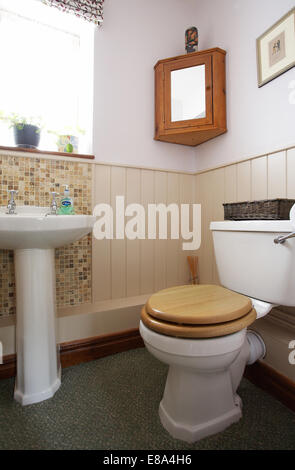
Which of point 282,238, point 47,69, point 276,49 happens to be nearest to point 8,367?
point 282,238

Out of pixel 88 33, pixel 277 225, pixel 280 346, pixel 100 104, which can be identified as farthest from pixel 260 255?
pixel 88 33

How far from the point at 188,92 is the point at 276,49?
20.5 inches

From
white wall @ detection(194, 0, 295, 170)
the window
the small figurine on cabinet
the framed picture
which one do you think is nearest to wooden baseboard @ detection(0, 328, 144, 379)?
the window

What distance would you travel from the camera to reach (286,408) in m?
1.01

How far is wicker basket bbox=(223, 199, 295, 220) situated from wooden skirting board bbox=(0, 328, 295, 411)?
0.68 metres

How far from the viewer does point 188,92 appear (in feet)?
5.21

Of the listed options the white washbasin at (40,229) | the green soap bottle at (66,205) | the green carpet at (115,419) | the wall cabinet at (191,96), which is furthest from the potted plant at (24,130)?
the green carpet at (115,419)

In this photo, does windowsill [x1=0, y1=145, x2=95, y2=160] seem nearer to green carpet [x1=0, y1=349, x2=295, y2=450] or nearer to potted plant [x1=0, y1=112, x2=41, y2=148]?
potted plant [x1=0, y1=112, x2=41, y2=148]

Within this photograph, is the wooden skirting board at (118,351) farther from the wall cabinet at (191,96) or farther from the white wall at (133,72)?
the wall cabinet at (191,96)

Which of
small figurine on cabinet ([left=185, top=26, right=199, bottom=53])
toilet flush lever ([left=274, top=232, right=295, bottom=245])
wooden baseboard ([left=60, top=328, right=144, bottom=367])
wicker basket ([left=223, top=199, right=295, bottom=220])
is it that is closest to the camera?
toilet flush lever ([left=274, top=232, right=295, bottom=245])

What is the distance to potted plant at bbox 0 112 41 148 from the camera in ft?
4.43

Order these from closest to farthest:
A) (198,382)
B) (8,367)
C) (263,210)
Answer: (198,382) < (263,210) < (8,367)

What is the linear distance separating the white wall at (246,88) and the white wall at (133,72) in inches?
9.2

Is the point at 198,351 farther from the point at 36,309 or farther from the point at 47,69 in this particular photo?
the point at 47,69
